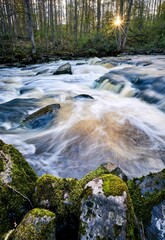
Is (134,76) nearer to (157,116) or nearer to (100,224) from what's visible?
(157,116)

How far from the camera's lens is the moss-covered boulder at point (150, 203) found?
194 cm

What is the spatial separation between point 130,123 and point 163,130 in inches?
35.4

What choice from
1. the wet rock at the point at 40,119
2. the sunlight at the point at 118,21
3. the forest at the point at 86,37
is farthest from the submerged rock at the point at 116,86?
the sunlight at the point at 118,21

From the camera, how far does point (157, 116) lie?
7129 millimetres

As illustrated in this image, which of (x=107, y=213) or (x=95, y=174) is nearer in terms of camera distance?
(x=107, y=213)

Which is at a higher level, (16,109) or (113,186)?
(113,186)

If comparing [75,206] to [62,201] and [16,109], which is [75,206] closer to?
[62,201]

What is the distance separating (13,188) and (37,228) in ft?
1.70

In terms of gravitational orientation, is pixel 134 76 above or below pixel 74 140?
above

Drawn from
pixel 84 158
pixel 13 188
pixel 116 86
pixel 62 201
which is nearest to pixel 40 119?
pixel 84 158

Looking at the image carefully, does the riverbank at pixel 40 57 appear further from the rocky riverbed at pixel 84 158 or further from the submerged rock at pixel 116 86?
the submerged rock at pixel 116 86

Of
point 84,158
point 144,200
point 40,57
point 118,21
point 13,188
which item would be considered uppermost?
point 118,21

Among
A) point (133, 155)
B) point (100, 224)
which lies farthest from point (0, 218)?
point (133, 155)

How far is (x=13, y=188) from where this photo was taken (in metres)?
2.17
